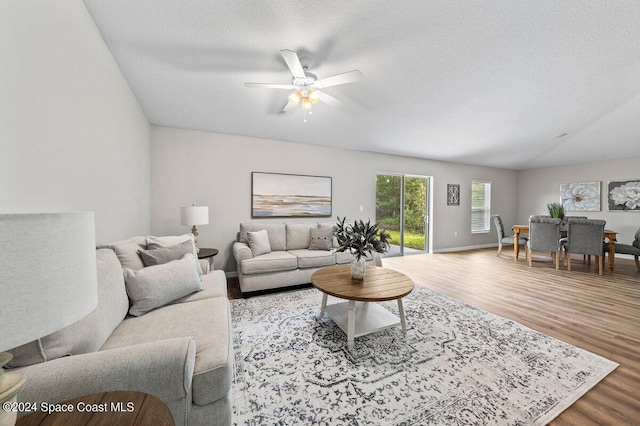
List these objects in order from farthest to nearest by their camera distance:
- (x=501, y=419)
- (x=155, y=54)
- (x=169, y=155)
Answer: (x=169, y=155), (x=155, y=54), (x=501, y=419)

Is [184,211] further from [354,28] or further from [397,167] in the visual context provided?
[397,167]

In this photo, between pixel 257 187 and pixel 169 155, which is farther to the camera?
pixel 257 187

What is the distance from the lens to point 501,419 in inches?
52.8

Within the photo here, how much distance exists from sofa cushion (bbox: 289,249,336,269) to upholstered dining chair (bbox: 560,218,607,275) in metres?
4.43

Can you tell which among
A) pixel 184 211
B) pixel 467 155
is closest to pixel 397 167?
pixel 467 155

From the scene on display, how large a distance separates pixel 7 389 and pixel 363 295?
5.72 feet

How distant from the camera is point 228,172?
3959 millimetres

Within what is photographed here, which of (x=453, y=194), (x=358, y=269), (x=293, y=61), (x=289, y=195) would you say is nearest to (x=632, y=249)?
(x=453, y=194)

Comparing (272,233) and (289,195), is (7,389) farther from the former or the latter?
(289,195)

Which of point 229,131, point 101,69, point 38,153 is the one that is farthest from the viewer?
point 229,131

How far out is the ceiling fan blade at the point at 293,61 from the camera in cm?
175

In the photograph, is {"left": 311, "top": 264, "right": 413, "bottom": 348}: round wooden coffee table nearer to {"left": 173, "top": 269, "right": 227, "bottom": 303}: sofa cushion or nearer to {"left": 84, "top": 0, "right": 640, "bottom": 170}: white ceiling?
{"left": 173, "top": 269, "right": 227, "bottom": 303}: sofa cushion

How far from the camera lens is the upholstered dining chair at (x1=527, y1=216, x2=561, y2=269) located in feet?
14.4

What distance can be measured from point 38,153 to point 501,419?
2.86m
